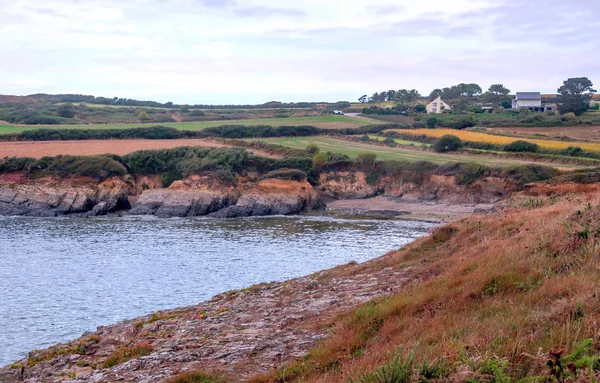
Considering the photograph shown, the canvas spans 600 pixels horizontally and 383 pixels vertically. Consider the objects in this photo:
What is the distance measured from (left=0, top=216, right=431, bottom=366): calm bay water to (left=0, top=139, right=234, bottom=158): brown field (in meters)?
13.3

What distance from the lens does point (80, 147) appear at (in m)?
61.4

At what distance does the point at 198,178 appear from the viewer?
167ft

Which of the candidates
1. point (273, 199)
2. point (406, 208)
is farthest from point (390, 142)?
point (273, 199)

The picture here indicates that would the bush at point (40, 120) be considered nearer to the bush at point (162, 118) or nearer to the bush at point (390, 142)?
the bush at point (162, 118)

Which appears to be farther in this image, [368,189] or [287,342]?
[368,189]

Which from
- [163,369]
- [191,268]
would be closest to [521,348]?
[163,369]

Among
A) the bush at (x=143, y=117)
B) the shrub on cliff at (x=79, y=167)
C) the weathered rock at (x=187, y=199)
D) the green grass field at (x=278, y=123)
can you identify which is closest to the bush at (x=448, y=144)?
the weathered rock at (x=187, y=199)

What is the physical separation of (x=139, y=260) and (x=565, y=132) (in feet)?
175

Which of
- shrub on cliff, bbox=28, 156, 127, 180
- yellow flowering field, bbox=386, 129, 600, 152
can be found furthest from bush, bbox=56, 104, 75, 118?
yellow flowering field, bbox=386, 129, 600, 152

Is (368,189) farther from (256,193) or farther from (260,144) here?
(260,144)

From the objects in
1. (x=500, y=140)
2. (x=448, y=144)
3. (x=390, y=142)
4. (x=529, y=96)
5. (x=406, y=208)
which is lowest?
(x=406, y=208)

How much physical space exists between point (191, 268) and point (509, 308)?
68.1ft

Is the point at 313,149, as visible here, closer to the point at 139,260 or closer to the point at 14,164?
the point at 14,164

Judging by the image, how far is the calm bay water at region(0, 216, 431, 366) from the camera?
68.1 feet
